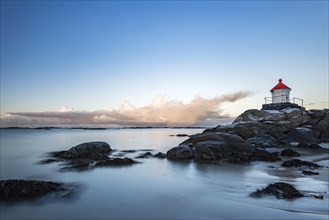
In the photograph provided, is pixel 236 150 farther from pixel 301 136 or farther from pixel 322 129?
pixel 322 129

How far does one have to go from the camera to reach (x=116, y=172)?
37.5ft

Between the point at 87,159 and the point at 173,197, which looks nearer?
the point at 173,197

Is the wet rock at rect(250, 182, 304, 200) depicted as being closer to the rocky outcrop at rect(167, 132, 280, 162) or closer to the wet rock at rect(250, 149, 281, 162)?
the rocky outcrop at rect(167, 132, 280, 162)

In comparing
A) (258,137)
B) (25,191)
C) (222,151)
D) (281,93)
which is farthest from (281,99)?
(25,191)

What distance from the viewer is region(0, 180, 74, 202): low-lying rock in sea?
692 cm

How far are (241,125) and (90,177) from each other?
1956cm

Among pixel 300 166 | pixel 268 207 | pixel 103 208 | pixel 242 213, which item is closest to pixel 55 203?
pixel 103 208

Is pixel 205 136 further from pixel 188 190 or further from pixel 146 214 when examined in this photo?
pixel 146 214

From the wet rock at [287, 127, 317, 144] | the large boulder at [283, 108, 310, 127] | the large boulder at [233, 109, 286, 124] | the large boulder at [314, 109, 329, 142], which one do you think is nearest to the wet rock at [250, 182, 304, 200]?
the wet rock at [287, 127, 317, 144]

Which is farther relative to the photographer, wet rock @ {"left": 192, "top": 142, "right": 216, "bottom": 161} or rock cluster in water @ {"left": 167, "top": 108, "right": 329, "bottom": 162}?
rock cluster in water @ {"left": 167, "top": 108, "right": 329, "bottom": 162}

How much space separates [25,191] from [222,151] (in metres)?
11.1

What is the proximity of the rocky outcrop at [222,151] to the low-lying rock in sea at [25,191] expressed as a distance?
863cm

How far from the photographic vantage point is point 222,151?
1500cm

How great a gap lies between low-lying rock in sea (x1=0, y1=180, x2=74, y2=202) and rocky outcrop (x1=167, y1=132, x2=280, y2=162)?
28.3ft
